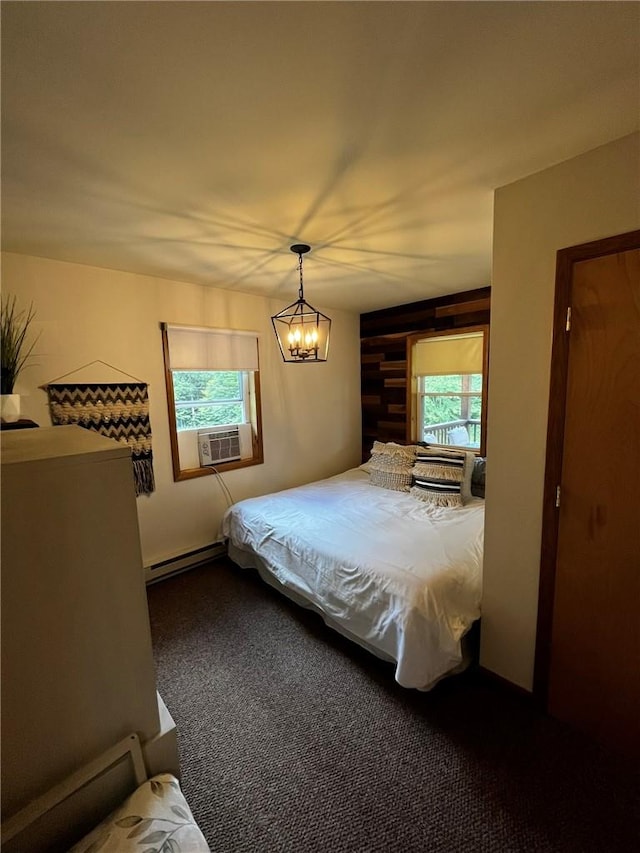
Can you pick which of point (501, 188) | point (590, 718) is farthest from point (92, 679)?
point (501, 188)

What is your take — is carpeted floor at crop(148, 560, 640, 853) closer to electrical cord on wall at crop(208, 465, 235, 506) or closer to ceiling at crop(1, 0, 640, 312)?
electrical cord on wall at crop(208, 465, 235, 506)

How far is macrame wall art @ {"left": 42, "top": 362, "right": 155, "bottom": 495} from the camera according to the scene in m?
2.49

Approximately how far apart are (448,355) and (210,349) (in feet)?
7.88

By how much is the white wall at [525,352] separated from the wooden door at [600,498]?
0.26 ft

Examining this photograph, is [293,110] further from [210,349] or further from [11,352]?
[210,349]

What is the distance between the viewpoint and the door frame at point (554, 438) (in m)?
1.44

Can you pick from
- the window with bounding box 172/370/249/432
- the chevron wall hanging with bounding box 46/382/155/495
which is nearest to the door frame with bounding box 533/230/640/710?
the chevron wall hanging with bounding box 46/382/155/495

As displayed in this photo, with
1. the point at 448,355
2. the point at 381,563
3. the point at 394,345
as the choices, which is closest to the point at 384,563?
the point at 381,563

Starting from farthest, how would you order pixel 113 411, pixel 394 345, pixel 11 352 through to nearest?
1. pixel 394 345
2. pixel 113 411
3. pixel 11 352

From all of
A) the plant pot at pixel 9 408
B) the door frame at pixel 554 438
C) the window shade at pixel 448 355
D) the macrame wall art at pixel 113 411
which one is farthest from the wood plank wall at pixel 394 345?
the plant pot at pixel 9 408

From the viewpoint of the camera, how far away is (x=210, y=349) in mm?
3225

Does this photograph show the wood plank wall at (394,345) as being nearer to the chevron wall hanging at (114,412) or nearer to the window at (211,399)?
the window at (211,399)

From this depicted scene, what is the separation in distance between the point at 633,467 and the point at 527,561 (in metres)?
0.63

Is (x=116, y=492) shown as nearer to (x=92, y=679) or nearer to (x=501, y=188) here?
(x=92, y=679)
